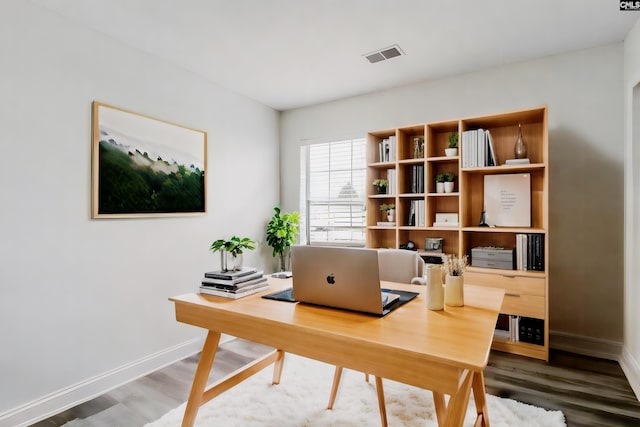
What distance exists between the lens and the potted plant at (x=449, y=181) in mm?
3197

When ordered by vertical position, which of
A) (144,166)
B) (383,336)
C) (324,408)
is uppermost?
(144,166)

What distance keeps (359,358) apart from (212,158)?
9.00ft

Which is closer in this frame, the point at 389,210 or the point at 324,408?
the point at 324,408

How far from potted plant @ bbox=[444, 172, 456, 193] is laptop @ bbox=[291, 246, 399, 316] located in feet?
6.31

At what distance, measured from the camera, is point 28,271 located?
6.95ft

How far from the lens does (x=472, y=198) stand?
330 cm

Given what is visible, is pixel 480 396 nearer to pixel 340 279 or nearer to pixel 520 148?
pixel 340 279

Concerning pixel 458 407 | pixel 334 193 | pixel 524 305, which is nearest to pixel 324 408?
pixel 458 407

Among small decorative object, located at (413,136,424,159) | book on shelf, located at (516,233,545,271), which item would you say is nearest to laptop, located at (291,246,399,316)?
book on shelf, located at (516,233,545,271)

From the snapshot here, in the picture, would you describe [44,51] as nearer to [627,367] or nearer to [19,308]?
[19,308]

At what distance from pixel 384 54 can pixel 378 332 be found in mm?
2473

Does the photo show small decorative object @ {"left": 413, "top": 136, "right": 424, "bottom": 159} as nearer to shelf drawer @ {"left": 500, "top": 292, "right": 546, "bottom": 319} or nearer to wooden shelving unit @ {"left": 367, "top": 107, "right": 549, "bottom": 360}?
wooden shelving unit @ {"left": 367, "top": 107, "right": 549, "bottom": 360}

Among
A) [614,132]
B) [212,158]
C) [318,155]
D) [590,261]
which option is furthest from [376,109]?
[590,261]

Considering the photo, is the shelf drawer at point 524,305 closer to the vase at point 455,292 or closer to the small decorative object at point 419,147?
the small decorative object at point 419,147
